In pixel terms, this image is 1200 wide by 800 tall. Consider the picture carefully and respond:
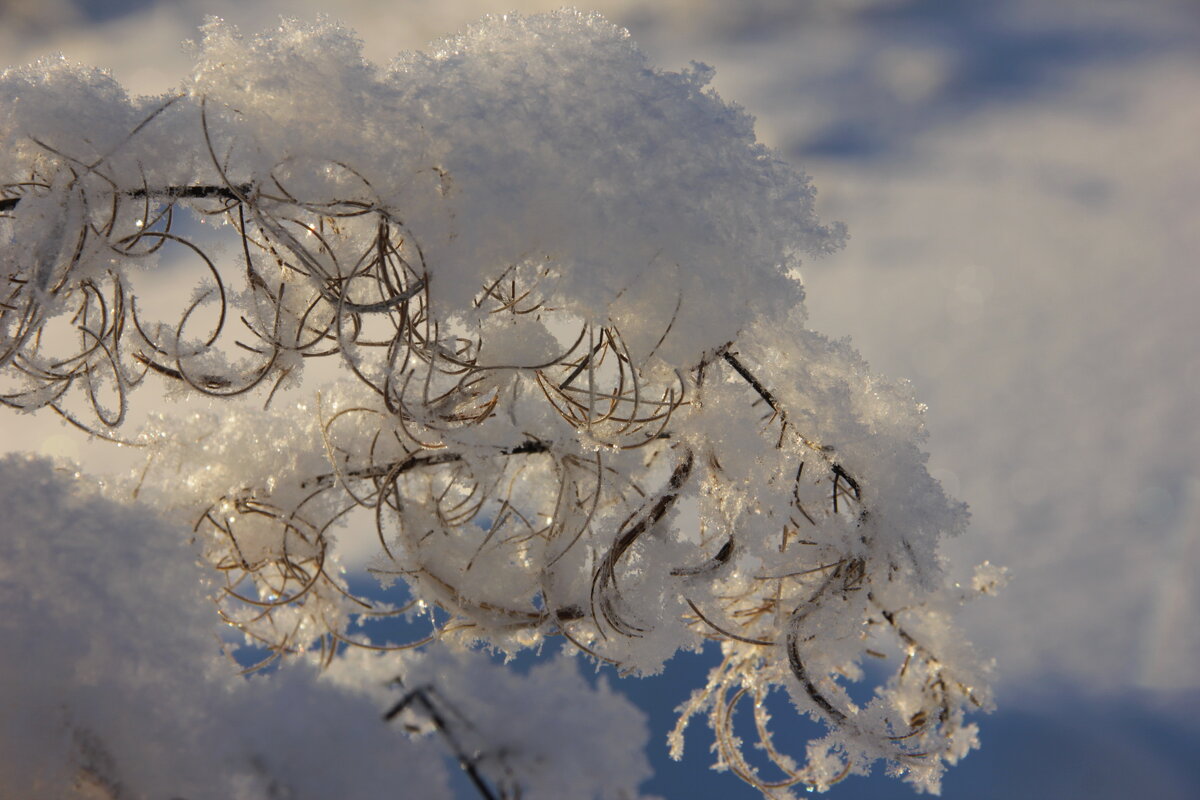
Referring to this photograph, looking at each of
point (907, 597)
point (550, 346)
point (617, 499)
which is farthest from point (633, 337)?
point (907, 597)

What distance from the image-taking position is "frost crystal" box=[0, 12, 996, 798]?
1.03 ft

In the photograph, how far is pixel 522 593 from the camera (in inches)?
17.3

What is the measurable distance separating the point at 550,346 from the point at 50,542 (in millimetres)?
240

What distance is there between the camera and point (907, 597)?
47cm

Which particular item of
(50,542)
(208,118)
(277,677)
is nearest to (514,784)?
(277,677)

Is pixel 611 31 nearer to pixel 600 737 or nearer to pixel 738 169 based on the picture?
pixel 738 169

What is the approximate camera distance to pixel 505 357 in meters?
0.37

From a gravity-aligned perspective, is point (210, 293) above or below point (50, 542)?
above

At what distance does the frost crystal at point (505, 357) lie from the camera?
0.31 m

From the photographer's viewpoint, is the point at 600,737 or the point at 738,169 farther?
the point at 600,737

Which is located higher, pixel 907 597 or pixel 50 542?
pixel 907 597

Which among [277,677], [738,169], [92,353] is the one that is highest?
[738,169]

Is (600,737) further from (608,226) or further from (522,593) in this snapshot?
(608,226)

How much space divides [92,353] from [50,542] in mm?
97
